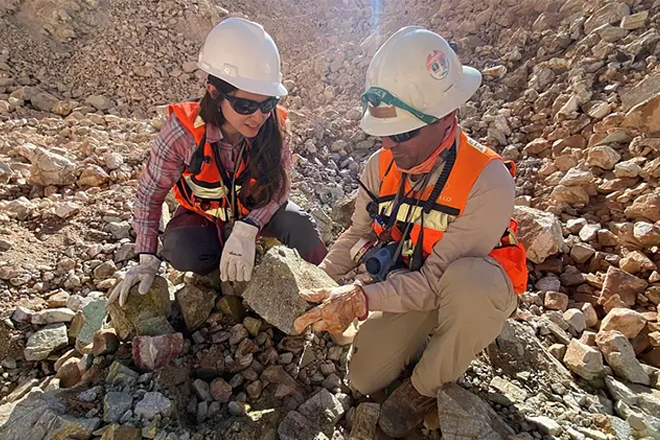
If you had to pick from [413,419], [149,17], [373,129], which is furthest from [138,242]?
[149,17]

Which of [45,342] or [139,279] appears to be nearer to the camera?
[139,279]

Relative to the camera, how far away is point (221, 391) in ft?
6.91

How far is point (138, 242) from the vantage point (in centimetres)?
243

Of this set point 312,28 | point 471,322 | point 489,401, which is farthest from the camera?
point 312,28

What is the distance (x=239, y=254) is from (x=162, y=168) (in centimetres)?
64

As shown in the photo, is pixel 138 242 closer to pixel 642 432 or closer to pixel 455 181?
pixel 455 181

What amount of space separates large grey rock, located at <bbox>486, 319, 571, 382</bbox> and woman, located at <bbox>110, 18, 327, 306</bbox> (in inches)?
57.5

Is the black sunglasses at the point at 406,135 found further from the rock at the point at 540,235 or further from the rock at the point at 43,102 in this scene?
the rock at the point at 43,102

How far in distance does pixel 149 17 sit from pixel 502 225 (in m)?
9.39

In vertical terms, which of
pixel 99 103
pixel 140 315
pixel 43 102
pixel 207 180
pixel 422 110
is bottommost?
pixel 140 315

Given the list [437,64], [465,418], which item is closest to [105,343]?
[465,418]

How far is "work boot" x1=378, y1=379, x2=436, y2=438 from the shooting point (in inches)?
76.7

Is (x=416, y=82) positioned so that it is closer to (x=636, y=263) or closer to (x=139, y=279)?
(x=139, y=279)

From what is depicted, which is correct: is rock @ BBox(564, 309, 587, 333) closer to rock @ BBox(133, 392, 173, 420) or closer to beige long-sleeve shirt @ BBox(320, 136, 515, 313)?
beige long-sleeve shirt @ BBox(320, 136, 515, 313)
